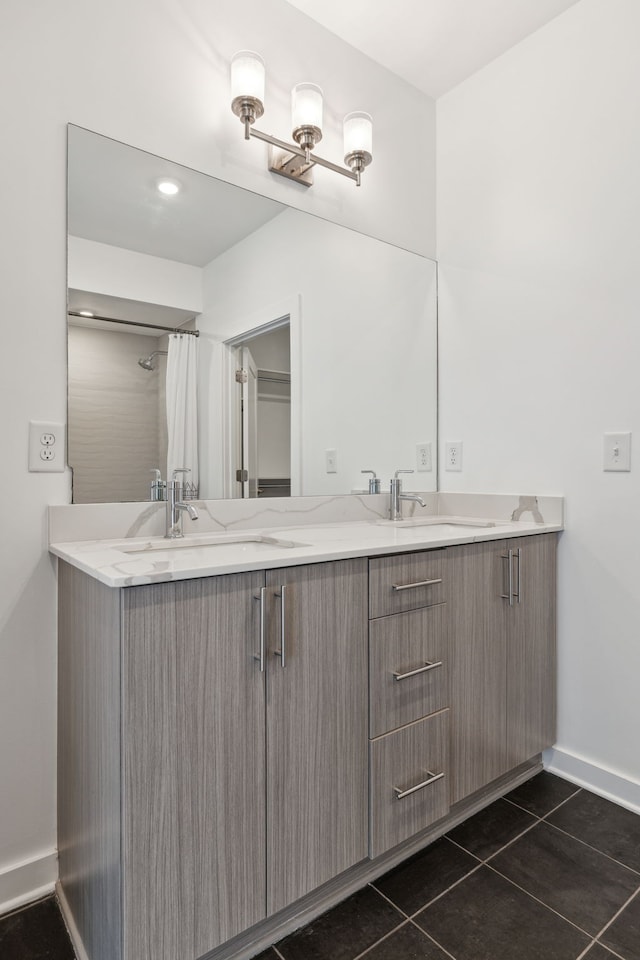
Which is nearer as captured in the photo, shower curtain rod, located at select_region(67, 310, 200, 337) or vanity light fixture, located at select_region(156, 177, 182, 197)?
shower curtain rod, located at select_region(67, 310, 200, 337)

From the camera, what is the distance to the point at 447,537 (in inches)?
57.1

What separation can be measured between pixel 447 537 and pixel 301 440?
0.61 meters

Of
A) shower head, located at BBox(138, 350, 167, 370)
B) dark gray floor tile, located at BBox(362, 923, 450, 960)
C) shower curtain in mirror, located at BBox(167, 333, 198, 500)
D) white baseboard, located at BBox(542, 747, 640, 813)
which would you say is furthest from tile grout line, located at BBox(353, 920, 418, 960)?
shower head, located at BBox(138, 350, 167, 370)

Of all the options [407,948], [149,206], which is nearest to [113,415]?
[149,206]

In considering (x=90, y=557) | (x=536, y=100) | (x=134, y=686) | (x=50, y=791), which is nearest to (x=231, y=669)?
(x=134, y=686)

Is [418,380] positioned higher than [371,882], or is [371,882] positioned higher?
[418,380]

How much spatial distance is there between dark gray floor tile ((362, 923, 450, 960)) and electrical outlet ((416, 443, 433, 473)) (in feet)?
4.76

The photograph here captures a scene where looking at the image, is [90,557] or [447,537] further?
[447,537]

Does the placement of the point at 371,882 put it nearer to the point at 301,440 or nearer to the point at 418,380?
the point at 301,440

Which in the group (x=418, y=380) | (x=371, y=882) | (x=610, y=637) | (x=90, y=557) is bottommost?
(x=371, y=882)

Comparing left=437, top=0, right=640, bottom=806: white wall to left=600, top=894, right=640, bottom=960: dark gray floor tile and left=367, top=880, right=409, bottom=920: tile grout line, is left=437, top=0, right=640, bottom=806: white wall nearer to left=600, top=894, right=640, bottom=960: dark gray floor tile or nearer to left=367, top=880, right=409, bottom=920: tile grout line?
left=600, top=894, right=640, bottom=960: dark gray floor tile

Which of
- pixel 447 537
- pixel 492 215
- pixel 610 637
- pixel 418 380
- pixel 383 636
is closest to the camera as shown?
pixel 383 636

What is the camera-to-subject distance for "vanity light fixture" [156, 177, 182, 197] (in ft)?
4.90

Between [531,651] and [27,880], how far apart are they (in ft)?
4.78
